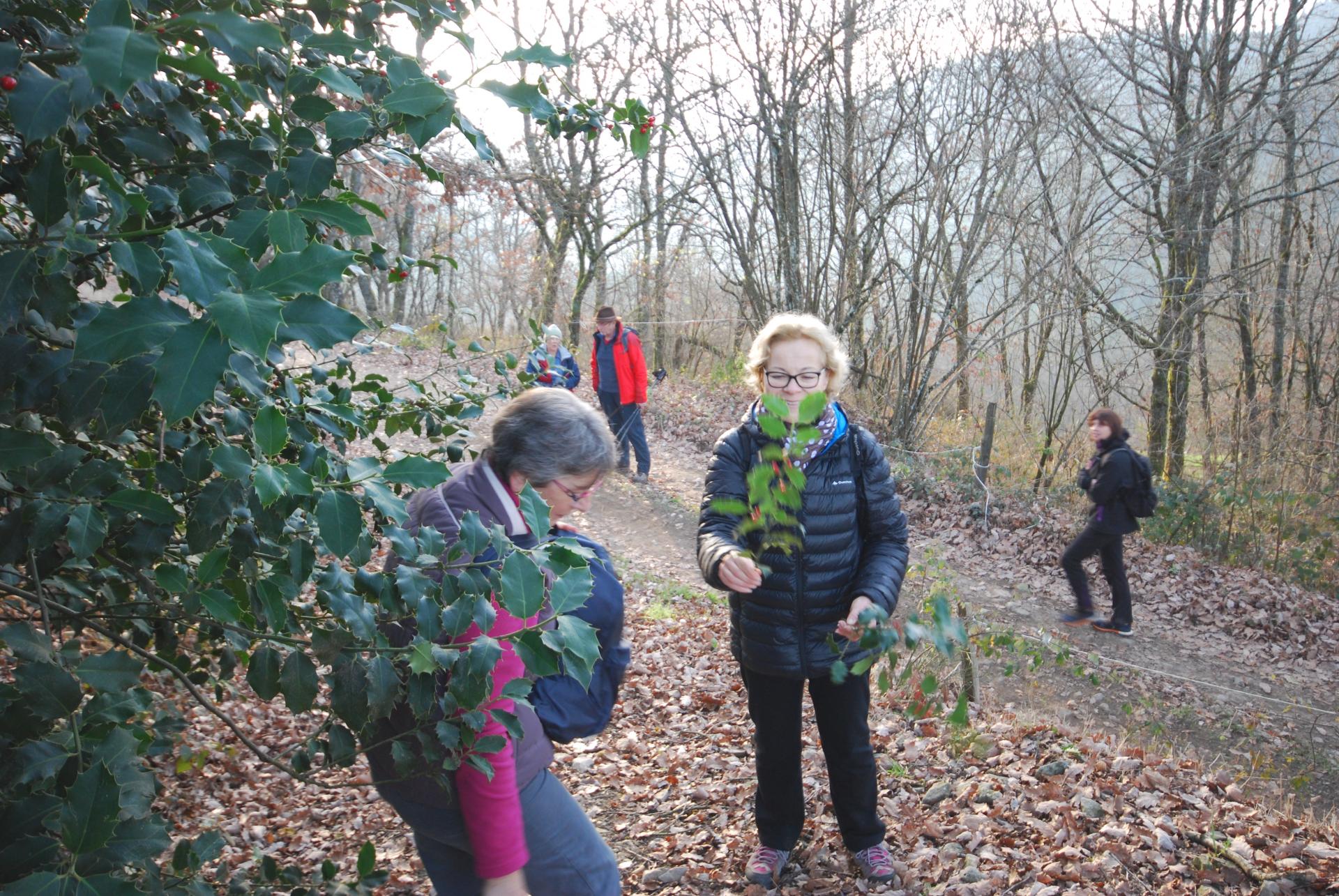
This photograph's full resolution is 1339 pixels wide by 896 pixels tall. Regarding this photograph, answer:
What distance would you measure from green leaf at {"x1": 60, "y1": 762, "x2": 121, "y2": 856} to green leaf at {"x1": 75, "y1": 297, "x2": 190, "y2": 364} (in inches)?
20.6

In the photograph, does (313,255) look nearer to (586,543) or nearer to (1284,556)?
(586,543)

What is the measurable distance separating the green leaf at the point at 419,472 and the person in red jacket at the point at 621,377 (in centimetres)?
915

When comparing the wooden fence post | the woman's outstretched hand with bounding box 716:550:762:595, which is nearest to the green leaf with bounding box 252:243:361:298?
the woman's outstretched hand with bounding box 716:550:762:595

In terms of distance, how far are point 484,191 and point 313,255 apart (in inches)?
674

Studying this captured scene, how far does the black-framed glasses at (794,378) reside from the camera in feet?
10.0

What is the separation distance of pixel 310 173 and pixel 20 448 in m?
0.57

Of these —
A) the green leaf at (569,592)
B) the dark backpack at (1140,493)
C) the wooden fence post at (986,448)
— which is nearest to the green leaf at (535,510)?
the green leaf at (569,592)

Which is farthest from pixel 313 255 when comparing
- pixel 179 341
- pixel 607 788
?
pixel 607 788

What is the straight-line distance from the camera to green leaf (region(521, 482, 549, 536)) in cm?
165

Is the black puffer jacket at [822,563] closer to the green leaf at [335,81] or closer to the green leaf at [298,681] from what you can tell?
the green leaf at [298,681]

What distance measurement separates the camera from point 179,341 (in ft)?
2.79

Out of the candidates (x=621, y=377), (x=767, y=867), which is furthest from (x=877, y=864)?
(x=621, y=377)

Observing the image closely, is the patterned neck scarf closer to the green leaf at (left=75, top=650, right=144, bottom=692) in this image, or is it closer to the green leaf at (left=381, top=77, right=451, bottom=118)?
the green leaf at (left=381, top=77, right=451, bottom=118)

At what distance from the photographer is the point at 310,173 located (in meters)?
1.26
